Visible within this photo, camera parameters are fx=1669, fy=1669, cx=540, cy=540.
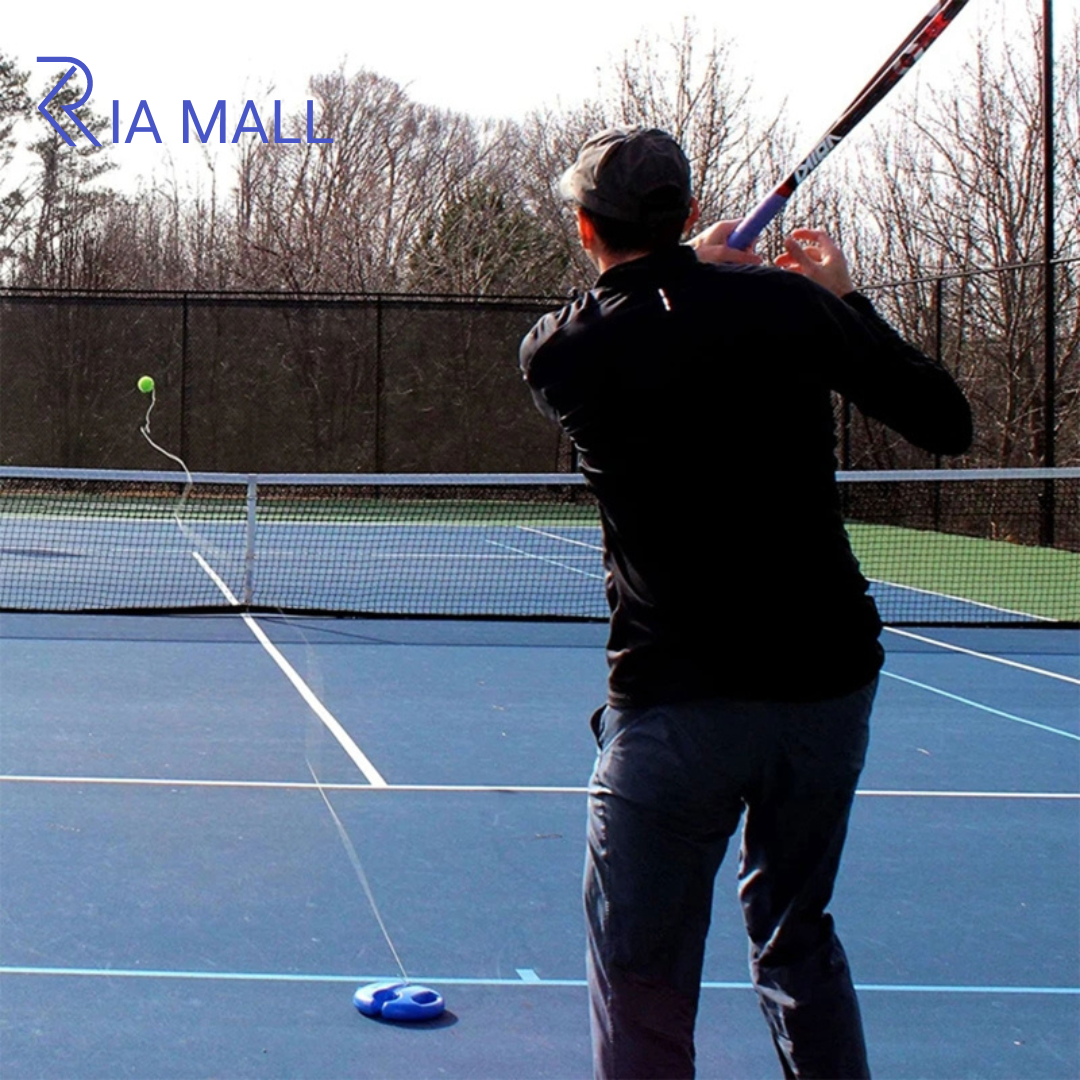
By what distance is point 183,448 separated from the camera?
20906 mm

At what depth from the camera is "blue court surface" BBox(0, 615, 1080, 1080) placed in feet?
11.2

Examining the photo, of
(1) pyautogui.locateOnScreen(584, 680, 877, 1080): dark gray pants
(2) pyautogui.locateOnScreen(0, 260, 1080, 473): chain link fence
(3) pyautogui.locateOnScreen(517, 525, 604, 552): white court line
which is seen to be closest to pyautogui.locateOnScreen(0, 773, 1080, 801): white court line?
(1) pyautogui.locateOnScreen(584, 680, 877, 1080): dark gray pants

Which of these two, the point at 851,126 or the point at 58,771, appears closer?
the point at 851,126

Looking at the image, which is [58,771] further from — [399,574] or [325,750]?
[399,574]

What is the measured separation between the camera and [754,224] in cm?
237

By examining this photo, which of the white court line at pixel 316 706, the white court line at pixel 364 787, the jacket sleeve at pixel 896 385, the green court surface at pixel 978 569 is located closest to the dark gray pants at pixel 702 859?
the jacket sleeve at pixel 896 385

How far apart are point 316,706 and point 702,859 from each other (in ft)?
17.5

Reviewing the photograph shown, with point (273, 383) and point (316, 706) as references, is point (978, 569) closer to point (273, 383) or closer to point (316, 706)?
point (316, 706)

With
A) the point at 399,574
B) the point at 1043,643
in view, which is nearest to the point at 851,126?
the point at 1043,643

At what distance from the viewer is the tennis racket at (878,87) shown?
234 centimetres

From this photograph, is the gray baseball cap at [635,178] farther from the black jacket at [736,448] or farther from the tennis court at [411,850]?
the tennis court at [411,850]

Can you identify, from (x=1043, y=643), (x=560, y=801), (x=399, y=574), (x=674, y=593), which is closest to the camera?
(x=674, y=593)

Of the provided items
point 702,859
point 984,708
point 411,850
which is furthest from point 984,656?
point 702,859

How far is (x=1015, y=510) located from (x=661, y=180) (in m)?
16.4
